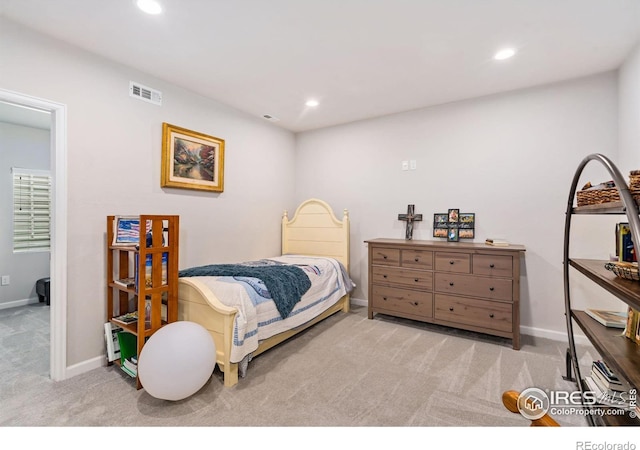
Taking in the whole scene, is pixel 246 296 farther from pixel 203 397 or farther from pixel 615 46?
pixel 615 46

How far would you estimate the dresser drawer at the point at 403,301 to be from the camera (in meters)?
3.20

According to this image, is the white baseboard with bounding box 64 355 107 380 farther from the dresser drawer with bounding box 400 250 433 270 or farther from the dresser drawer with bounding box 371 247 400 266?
the dresser drawer with bounding box 400 250 433 270

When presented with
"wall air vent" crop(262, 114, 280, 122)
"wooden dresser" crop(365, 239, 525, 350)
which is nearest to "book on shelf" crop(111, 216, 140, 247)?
"wall air vent" crop(262, 114, 280, 122)

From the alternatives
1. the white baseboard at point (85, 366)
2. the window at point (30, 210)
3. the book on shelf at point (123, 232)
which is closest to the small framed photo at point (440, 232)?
the book on shelf at point (123, 232)

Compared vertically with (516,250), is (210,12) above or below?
above

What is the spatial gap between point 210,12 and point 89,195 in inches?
65.7

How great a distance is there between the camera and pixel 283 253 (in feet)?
14.6

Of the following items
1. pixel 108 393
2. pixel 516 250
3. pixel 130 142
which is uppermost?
pixel 130 142

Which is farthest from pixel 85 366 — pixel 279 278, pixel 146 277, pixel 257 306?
pixel 279 278

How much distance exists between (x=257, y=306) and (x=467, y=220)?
8.10ft

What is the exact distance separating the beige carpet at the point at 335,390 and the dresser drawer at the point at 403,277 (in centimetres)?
59

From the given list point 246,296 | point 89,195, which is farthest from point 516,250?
point 89,195

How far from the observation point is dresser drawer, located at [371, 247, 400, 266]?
3.38 metres

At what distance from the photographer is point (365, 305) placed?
407 cm
